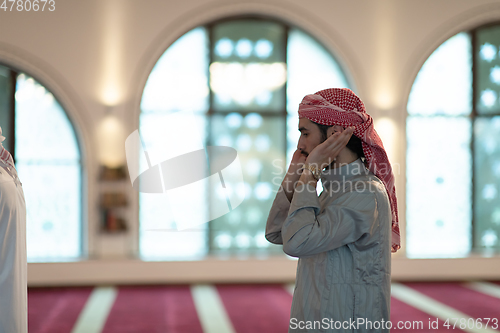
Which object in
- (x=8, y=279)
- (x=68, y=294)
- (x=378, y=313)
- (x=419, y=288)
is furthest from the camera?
(x=419, y=288)

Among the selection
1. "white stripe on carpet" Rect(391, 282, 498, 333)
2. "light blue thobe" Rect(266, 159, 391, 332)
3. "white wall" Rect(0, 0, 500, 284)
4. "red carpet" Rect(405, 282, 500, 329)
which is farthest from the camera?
"white wall" Rect(0, 0, 500, 284)

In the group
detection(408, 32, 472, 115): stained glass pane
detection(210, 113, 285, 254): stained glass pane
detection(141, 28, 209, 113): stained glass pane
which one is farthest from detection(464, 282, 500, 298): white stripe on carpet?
detection(141, 28, 209, 113): stained glass pane

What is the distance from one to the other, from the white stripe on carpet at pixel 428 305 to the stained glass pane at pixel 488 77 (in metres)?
3.14

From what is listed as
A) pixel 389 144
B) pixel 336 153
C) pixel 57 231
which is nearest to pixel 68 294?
pixel 57 231

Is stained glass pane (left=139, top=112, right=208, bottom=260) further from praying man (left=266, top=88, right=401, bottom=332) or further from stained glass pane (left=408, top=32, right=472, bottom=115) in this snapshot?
praying man (left=266, top=88, right=401, bottom=332)

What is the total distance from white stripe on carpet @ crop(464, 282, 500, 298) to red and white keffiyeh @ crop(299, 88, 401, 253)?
5115 mm

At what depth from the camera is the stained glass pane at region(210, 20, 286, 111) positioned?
6855 millimetres

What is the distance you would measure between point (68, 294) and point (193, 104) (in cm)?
311

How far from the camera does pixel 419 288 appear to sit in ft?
20.7

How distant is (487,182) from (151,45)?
18.1 feet

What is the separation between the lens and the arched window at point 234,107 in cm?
674

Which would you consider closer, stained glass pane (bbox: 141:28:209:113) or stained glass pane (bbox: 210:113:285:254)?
stained glass pane (bbox: 141:28:209:113)

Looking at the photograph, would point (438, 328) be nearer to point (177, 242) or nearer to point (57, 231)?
point (177, 242)

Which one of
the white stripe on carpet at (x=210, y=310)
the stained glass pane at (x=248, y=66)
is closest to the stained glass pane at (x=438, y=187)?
the stained glass pane at (x=248, y=66)
